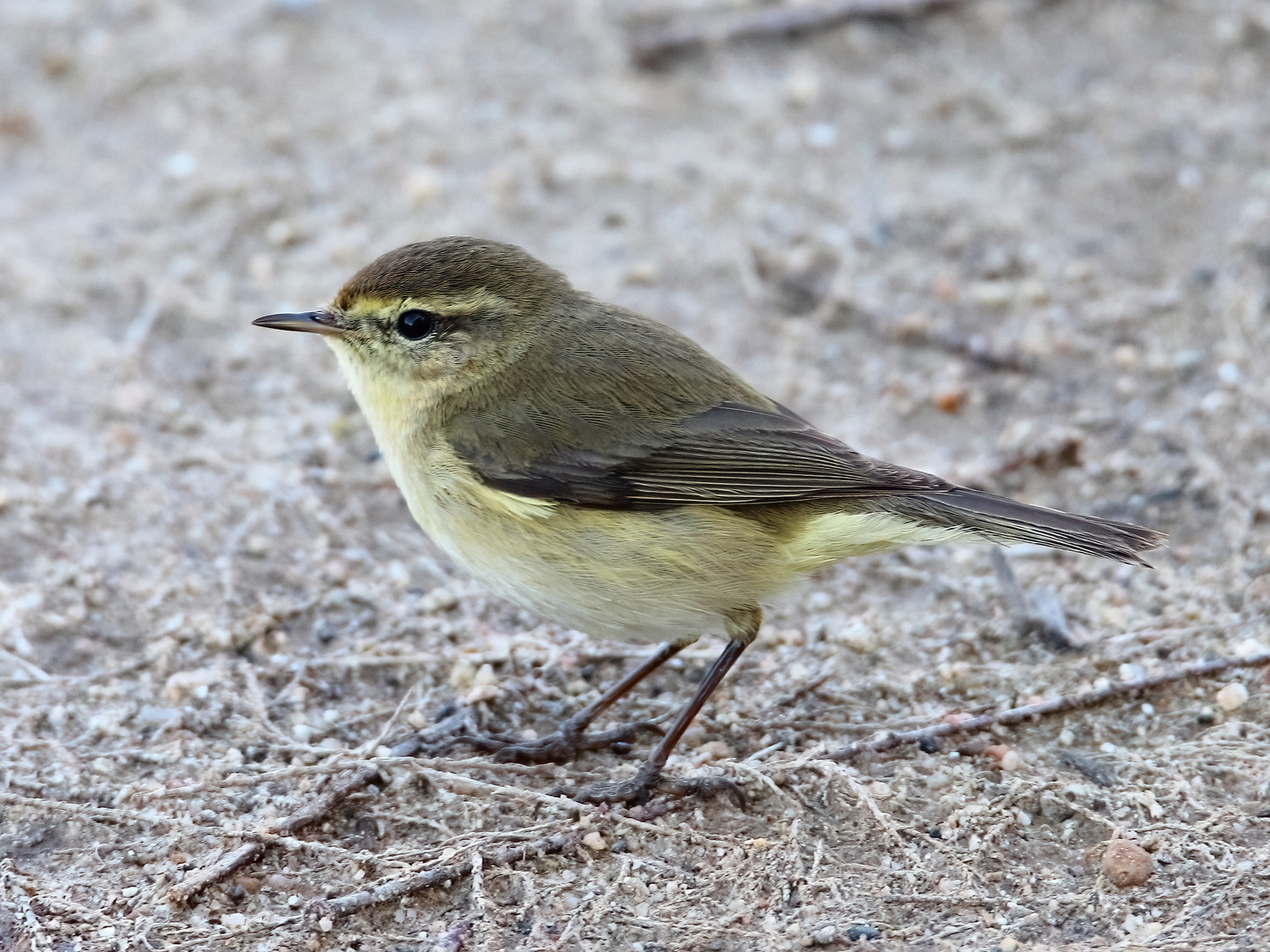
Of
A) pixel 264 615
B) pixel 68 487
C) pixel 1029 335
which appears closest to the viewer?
pixel 264 615

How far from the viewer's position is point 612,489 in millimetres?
4559

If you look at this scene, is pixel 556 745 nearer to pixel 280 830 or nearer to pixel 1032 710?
pixel 280 830

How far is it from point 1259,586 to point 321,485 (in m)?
3.81

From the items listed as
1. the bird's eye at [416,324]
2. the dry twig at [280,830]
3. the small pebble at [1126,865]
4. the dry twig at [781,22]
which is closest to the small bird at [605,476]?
the bird's eye at [416,324]

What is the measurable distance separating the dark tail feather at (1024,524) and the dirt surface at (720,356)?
2.05ft

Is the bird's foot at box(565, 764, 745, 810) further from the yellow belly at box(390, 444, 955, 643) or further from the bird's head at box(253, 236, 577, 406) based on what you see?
the bird's head at box(253, 236, 577, 406)

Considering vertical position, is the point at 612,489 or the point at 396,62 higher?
the point at 396,62

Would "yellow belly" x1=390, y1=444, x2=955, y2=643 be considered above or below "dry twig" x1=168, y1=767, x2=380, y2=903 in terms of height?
above

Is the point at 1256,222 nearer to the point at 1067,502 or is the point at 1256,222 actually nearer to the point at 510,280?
the point at 1067,502

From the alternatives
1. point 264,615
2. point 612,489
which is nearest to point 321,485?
point 264,615

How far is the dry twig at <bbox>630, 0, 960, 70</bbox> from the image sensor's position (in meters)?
8.72

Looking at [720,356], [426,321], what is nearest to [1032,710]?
[426,321]

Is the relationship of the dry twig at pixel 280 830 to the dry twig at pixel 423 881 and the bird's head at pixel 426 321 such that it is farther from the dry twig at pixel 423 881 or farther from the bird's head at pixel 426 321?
the bird's head at pixel 426 321

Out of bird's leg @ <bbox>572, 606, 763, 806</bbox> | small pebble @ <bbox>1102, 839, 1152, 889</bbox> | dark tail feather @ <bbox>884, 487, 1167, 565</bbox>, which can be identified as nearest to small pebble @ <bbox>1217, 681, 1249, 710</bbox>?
dark tail feather @ <bbox>884, 487, 1167, 565</bbox>
